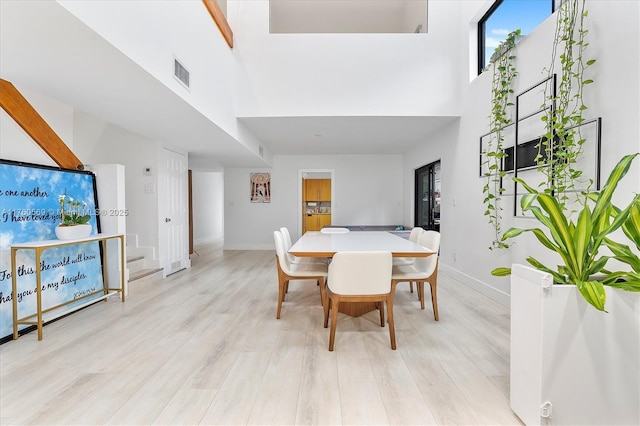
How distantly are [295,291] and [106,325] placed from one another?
77.7 inches

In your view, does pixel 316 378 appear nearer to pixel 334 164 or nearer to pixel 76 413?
pixel 76 413

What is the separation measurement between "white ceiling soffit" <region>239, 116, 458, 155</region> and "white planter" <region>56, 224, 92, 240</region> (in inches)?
96.0

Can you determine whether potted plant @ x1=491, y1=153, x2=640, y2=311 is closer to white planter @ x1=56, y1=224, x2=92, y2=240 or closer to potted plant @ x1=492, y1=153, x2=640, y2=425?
Answer: potted plant @ x1=492, y1=153, x2=640, y2=425

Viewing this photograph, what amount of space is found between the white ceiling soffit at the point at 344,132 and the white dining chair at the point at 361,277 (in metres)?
2.86

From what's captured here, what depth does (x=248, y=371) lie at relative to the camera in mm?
1951

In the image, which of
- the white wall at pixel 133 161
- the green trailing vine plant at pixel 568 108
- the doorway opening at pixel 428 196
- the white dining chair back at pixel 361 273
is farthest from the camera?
the doorway opening at pixel 428 196

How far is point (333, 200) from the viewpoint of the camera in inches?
301

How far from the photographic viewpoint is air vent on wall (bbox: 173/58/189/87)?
269 cm

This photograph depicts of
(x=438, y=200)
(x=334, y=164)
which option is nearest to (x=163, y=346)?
(x=438, y=200)

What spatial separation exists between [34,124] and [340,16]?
5865 millimetres

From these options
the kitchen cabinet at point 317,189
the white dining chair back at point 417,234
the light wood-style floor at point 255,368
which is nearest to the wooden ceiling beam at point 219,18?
the light wood-style floor at point 255,368

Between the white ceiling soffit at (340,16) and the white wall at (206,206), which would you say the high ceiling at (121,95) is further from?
the white wall at (206,206)

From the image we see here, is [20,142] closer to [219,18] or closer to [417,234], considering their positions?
[219,18]

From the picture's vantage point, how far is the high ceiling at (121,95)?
1.69m
